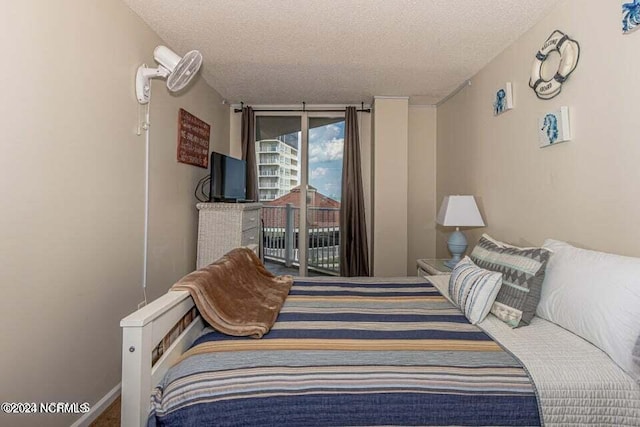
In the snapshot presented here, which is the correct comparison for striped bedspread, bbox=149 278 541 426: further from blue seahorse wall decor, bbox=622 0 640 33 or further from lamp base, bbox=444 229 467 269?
lamp base, bbox=444 229 467 269

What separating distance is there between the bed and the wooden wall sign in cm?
202

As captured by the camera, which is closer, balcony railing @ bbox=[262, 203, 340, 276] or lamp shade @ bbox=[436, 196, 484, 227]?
lamp shade @ bbox=[436, 196, 484, 227]

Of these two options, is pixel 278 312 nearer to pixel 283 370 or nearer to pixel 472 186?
pixel 283 370

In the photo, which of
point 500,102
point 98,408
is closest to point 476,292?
point 500,102

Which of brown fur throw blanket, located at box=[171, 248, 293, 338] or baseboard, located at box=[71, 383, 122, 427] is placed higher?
brown fur throw blanket, located at box=[171, 248, 293, 338]

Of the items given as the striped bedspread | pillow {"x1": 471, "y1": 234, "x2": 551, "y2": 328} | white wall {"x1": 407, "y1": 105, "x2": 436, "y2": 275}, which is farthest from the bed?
white wall {"x1": 407, "y1": 105, "x2": 436, "y2": 275}

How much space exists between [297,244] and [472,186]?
2.33 m

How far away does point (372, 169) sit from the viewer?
4.21m

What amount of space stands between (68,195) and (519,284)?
2.24m

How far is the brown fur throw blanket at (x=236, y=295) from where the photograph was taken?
4.26 feet

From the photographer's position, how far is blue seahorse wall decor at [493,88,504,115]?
2.59m

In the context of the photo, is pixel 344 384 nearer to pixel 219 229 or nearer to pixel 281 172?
pixel 219 229

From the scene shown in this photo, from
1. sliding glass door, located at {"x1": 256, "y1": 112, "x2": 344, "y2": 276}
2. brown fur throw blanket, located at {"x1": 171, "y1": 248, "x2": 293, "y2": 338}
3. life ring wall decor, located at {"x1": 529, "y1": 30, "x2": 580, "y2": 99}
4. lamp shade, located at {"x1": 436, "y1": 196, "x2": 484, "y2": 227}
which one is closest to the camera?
brown fur throw blanket, located at {"x1": 171, "y1": 248, "x2": 293, "y2": 338}

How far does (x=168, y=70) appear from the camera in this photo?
2131mm
